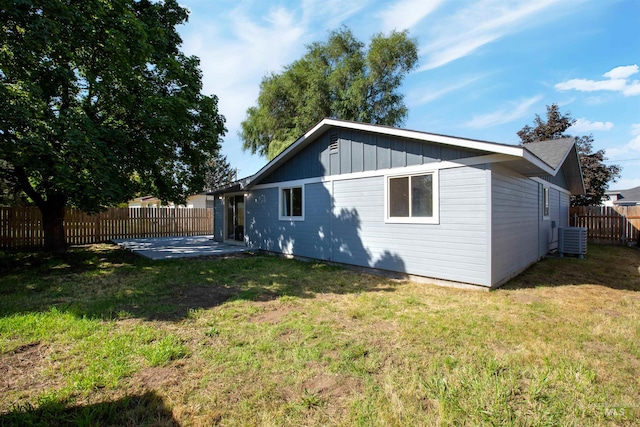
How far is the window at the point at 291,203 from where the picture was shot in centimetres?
967

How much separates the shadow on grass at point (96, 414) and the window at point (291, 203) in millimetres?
7270

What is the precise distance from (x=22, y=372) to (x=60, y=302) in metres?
2.72

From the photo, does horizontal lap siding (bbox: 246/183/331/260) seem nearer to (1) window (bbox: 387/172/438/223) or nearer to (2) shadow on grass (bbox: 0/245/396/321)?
(2) shadow on grass (bbox: 0/245/396/321)

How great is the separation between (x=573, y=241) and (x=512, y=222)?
5.20m

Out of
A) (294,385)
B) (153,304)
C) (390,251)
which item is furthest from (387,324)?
(153,304)

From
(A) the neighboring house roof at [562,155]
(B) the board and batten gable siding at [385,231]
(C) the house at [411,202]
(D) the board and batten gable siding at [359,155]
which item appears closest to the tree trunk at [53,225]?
(C) the house at [411,202]

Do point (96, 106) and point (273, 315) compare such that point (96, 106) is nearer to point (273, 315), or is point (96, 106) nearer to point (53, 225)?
point (53, 225)

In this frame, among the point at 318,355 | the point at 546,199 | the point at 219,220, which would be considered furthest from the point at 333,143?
the point at 219,220

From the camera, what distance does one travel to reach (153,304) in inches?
196

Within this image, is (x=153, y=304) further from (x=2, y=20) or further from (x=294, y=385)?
(x=2, y=20)

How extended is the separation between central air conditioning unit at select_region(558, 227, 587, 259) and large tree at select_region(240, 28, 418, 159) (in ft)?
48.9

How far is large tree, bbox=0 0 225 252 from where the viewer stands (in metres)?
6.32

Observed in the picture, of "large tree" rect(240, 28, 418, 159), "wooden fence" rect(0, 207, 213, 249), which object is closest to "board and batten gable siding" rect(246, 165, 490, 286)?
"wooden fence" rect(0, 207, 213, 249)

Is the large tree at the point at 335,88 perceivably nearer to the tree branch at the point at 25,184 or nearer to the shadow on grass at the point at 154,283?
the tree branch at the point at 25,184
